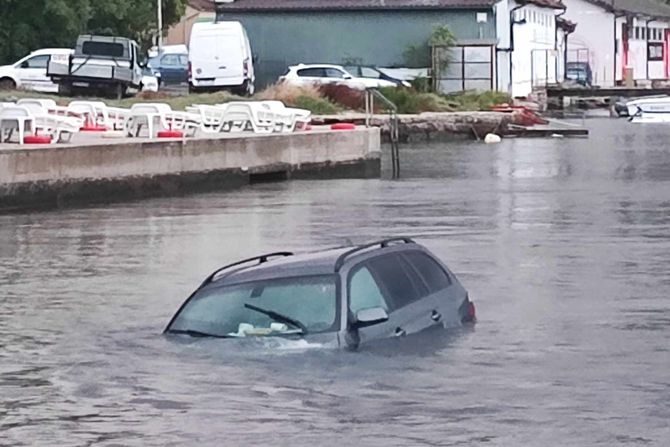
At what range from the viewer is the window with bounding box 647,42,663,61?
117m

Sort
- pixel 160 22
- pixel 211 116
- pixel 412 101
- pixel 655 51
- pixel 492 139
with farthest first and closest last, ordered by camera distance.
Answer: pixel 655 51
pixel 160 22
pixel 412 101
pixel 492 139
pixel 211 116

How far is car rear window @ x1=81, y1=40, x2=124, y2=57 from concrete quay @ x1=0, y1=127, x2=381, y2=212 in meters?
11.1

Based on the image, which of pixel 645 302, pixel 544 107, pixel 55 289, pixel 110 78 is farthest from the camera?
pixel 544 107

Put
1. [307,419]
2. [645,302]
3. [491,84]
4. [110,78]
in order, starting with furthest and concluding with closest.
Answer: [491,84]
[110,78]
[645,302]
[307,419]

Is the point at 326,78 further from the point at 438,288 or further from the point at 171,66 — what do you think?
the point at 438,288

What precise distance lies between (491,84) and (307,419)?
59680 mm

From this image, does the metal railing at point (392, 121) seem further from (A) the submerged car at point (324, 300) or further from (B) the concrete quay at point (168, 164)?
(A) the submerged car at point (324, 300)

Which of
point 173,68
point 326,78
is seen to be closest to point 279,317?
point 326,78

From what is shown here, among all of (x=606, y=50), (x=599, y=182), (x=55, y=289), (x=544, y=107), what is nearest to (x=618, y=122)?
(x=544, y=107)

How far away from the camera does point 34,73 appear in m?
55.6

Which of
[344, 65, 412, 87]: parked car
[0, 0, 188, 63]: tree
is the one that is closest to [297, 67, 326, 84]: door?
[344, 65, 412, 87]: parked car

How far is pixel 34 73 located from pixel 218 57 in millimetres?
5845

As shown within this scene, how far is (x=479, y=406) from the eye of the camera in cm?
1493

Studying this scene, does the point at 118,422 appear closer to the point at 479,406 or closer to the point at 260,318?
the point at 260,318
